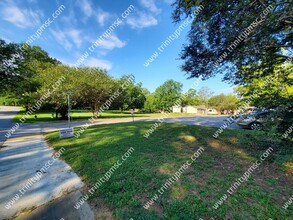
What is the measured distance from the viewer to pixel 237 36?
3848 millimetres

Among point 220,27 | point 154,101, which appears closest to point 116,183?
point 220,27

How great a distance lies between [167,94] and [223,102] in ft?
58.1

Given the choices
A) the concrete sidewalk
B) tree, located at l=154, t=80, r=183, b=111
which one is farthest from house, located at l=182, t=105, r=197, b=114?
the concrete sidewalk

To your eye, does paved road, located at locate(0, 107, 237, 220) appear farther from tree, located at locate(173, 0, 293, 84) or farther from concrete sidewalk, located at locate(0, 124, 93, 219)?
tree, located at locate(173, 0, 293, 84)

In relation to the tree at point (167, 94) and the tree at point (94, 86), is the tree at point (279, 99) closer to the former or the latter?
the tree at point (94, 86)

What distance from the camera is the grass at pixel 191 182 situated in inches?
90.1

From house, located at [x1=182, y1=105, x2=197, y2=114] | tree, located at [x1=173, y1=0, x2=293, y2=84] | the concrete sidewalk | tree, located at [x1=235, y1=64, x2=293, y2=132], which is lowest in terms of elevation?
the concrete sidewalk

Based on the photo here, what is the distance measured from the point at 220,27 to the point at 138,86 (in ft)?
130

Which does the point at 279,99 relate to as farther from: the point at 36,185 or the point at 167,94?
the point at 167,94

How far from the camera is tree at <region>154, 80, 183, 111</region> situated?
49.8m

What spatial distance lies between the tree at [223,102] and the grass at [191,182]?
1761 inches

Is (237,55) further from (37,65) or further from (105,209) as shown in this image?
(37,65)

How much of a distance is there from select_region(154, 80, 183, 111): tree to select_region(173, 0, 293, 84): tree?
43.8m

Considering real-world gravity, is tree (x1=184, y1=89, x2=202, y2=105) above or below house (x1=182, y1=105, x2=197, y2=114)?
above
